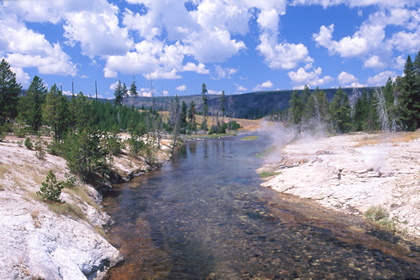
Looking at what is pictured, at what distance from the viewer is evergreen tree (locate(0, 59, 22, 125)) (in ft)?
161

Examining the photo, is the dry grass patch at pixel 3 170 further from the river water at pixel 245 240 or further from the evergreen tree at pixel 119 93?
the evergreen tree at pixel 119 93

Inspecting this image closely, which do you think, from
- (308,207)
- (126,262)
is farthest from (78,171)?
(308,207)

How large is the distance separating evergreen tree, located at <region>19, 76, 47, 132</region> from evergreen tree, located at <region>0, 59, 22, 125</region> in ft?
5.03

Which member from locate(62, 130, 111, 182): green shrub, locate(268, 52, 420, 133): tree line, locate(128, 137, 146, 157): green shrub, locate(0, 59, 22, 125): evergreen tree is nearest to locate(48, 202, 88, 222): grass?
locate(62, 130, 111, 182): green shrub

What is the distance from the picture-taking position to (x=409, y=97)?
5416 centimetres

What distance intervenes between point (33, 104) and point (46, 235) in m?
47.4

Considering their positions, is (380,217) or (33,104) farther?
(33,104)

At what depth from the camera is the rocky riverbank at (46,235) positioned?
9383 mm

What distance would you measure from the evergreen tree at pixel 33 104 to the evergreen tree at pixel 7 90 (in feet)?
5.03

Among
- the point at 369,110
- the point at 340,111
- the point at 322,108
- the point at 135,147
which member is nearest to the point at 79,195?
the point at 135,147

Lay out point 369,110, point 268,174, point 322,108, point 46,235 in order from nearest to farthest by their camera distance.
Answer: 1. point 46,235
2. point 268,174
3. point 322,108
4. point 369,110

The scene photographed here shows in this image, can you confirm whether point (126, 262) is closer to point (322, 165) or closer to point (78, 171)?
point (78, 171)

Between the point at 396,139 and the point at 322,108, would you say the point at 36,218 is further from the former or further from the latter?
the point at 322,108

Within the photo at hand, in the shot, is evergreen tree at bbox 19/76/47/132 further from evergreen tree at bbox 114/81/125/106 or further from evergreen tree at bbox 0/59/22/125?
evergreen tree at bbox 114/81/125/106
